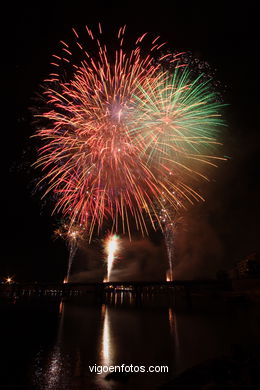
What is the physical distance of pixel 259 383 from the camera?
6.58 m

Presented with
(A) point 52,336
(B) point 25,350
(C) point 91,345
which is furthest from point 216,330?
(B) point 25,350

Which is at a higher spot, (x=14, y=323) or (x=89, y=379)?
(x=14, y=323)

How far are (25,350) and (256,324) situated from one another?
20.2m

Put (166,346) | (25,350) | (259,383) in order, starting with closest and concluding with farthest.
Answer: (259,383)
(25,350)
(166,346)

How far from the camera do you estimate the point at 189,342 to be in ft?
56.6

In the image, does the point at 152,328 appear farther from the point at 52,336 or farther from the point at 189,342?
the point at 52,336

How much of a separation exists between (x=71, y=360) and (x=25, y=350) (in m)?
3.75

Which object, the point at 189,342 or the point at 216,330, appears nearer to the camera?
the point at 189,342

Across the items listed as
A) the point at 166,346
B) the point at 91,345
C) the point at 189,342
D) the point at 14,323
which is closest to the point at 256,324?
the point at 189,342

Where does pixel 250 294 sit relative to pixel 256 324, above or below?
above

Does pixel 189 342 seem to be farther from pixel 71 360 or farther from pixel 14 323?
pixel 14 323

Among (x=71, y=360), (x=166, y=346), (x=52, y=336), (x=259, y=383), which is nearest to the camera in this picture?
(x=259, y=383)

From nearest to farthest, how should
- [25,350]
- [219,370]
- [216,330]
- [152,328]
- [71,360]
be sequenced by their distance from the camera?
1. [219,370]
2. [71,360]
3. [25,350]
4. [216,330]
5. [152,328]

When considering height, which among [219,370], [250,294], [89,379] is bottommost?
[89,379]
